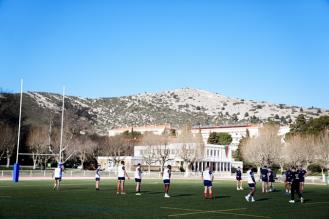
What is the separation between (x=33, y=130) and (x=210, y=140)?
5739 cm

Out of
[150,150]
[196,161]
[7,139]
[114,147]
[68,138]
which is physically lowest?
[196,161]

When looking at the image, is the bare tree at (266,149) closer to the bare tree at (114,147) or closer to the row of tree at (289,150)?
the row of tree at (289,150)

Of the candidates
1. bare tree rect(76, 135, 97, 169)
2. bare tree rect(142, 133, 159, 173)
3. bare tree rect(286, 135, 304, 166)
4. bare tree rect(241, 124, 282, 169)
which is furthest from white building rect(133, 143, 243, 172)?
bare tree rect(286, 135, 304, 166)

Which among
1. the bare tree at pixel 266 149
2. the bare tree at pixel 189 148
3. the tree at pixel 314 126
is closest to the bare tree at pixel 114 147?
the bare tree at pixel 189 148

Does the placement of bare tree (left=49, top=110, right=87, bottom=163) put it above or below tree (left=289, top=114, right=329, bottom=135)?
below

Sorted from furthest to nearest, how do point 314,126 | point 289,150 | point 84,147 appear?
1. point 314,126
2. point 84,147
3. point 289,150

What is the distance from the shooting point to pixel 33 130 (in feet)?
296

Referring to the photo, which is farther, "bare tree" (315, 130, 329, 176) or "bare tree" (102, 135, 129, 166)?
"bare tree" (102, 135, 129, 166)

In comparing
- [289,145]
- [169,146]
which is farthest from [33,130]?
[289,145]

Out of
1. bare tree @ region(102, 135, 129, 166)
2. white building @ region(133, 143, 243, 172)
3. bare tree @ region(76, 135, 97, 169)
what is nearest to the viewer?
bare tree @ region(76, 135, 97, 169)

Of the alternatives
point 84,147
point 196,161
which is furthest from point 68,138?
point 196,161

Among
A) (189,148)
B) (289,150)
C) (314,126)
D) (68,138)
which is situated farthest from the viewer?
(314,126)

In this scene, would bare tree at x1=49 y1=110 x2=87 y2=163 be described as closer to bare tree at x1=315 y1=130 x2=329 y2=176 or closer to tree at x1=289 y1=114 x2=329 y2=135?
bare tree at x1=315 y1=130 x2=329 y2=176

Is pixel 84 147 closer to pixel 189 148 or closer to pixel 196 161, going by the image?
pixel 189 148
